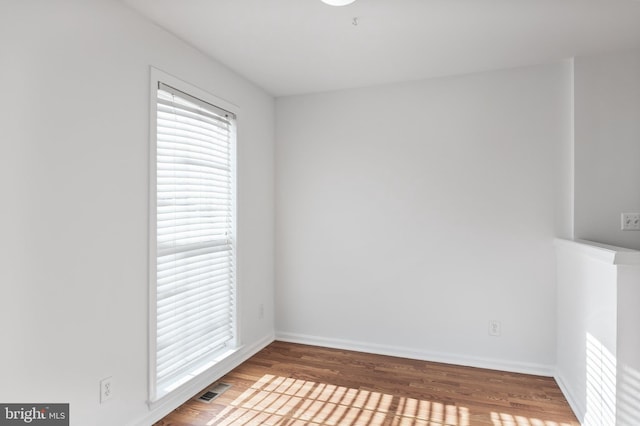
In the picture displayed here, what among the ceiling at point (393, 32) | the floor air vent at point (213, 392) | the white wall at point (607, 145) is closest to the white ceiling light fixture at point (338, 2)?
the ceiling at point (393, 32)

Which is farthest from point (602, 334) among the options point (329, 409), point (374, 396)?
point (329, 409)

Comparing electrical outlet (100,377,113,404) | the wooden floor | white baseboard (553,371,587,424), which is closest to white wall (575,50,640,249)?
white baseboard (553,371,587,424)

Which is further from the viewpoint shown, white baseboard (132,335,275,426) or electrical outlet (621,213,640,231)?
electrical outlet (621,213,640,231)

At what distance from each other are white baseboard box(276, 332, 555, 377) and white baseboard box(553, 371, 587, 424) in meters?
0.14

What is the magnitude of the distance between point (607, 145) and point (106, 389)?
3613 millimetres

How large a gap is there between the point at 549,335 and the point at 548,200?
3.48ft

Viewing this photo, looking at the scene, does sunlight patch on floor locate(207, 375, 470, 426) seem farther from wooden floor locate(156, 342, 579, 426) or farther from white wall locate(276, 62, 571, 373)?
white wall locate(276, 62, 571, 373)

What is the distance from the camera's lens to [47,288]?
166 cm

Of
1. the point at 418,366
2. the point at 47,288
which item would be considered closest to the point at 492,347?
the point at 418,366

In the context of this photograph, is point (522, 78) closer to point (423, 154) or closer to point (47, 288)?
point (423, 154)

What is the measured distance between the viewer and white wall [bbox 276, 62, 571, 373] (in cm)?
291

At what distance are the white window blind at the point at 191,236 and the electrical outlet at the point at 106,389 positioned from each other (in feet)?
1.17

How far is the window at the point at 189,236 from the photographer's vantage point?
2.32 metres

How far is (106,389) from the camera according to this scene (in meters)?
1.94
